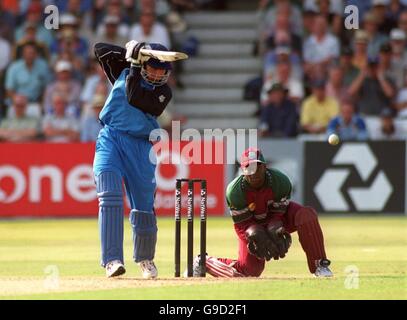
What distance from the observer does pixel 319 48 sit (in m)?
21.7

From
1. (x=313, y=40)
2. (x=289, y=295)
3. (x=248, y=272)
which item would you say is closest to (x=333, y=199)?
(x=313, y=40)

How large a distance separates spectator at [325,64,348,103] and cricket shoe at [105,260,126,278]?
1047cm

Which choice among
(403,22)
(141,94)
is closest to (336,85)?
(403,22)

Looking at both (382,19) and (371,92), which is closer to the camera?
(371,92)

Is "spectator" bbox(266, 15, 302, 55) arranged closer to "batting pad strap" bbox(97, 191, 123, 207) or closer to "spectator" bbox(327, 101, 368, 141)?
"spectator" bbox(327, 101, 368, 141)

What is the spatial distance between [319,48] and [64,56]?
435cm

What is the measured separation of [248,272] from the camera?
453 inches

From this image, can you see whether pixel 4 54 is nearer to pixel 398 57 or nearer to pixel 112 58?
pixel 398 57

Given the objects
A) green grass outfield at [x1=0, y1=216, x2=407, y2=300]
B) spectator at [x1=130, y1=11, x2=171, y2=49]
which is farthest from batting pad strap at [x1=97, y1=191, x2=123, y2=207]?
spectator at [x1=130, y1=11, x2=171, y2=49]

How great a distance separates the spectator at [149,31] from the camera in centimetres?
2161

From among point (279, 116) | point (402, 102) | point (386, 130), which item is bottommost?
point (386, 130)
